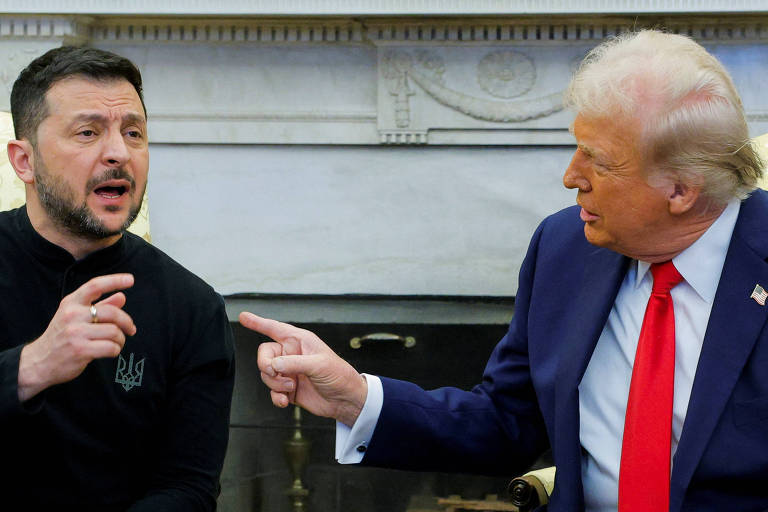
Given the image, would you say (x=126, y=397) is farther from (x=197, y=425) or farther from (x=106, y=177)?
(x=106, y=177)

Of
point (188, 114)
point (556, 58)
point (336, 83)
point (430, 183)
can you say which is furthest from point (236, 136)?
point (556, 58)

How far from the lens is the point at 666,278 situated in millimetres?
1356

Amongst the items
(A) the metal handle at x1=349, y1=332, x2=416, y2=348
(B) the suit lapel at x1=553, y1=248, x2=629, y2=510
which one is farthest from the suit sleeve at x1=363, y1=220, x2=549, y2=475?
(A) the metal handle at x1=349, y1=332, x2=416, y2=348

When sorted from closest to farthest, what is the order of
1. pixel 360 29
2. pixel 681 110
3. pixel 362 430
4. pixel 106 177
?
1. pixel 681 110
2. pixel 362 430
3. pixel 106 177
4. pixel 360 29

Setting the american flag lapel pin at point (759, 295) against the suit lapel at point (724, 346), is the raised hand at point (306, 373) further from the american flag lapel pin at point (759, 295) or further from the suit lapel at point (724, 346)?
the american flag lapel pin at point (759, 295)

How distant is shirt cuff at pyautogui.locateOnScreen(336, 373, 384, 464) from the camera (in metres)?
1.36

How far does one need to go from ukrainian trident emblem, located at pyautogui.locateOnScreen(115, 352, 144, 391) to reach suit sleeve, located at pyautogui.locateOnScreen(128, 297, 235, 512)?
0.21 feet

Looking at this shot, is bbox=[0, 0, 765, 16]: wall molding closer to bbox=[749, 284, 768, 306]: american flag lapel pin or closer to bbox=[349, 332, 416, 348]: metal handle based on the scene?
bbox=[349, 332, 416, 348]: metal handle

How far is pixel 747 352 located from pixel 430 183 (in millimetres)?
1643

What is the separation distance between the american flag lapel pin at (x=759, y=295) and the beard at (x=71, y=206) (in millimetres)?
919

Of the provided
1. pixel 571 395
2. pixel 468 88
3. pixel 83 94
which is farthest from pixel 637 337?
pixel 468 88

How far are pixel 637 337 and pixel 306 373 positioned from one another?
48 cm

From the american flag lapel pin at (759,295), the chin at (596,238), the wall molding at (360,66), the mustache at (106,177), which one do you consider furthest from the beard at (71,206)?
the wall molding at (360,66)

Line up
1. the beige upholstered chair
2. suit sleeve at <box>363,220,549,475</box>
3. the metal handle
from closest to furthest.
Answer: suit sleeve at <box>363,220,549,475</box>
the beige upholstered chair
the metal handle
